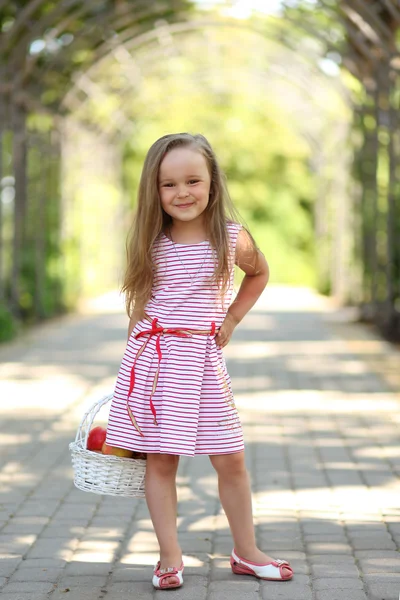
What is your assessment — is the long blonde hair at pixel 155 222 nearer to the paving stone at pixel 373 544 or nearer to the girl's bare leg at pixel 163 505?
the girl's bare leg at pixel 163 505

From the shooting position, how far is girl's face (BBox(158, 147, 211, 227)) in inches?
135

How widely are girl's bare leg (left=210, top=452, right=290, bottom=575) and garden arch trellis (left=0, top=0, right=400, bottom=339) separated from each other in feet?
24.8

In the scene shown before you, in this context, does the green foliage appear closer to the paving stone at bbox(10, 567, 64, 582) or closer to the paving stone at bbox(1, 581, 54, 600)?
the paving stone at bbox(10, 567, 64, 582)

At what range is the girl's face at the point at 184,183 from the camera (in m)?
3.42

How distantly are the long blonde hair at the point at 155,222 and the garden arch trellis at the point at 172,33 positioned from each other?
23.8ft

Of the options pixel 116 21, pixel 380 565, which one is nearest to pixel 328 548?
pixel 380 565

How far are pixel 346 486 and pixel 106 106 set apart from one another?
14842 millimetres

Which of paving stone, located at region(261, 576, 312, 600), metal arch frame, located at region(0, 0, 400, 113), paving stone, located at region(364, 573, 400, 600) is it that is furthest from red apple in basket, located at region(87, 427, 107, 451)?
metal arch frame, located at region(0, 0, 400, 113)

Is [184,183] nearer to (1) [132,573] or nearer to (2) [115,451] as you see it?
(2) [115,451]

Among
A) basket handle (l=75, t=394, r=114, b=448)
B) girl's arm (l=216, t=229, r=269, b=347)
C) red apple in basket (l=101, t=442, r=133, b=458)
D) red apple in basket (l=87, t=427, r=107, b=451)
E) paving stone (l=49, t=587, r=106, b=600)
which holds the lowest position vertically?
paving stone (l=49, t=587, r=106, b=600)

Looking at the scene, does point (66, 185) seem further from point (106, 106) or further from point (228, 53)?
point (228, 53)

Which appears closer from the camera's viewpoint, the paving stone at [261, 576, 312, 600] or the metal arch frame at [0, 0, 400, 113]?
the paving stone at [261, 576, 312, 600]

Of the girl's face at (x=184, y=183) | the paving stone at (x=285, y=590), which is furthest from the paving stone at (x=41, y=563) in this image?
the girl's face at (x=184, y=183)

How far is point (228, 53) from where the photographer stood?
19.7 metres
